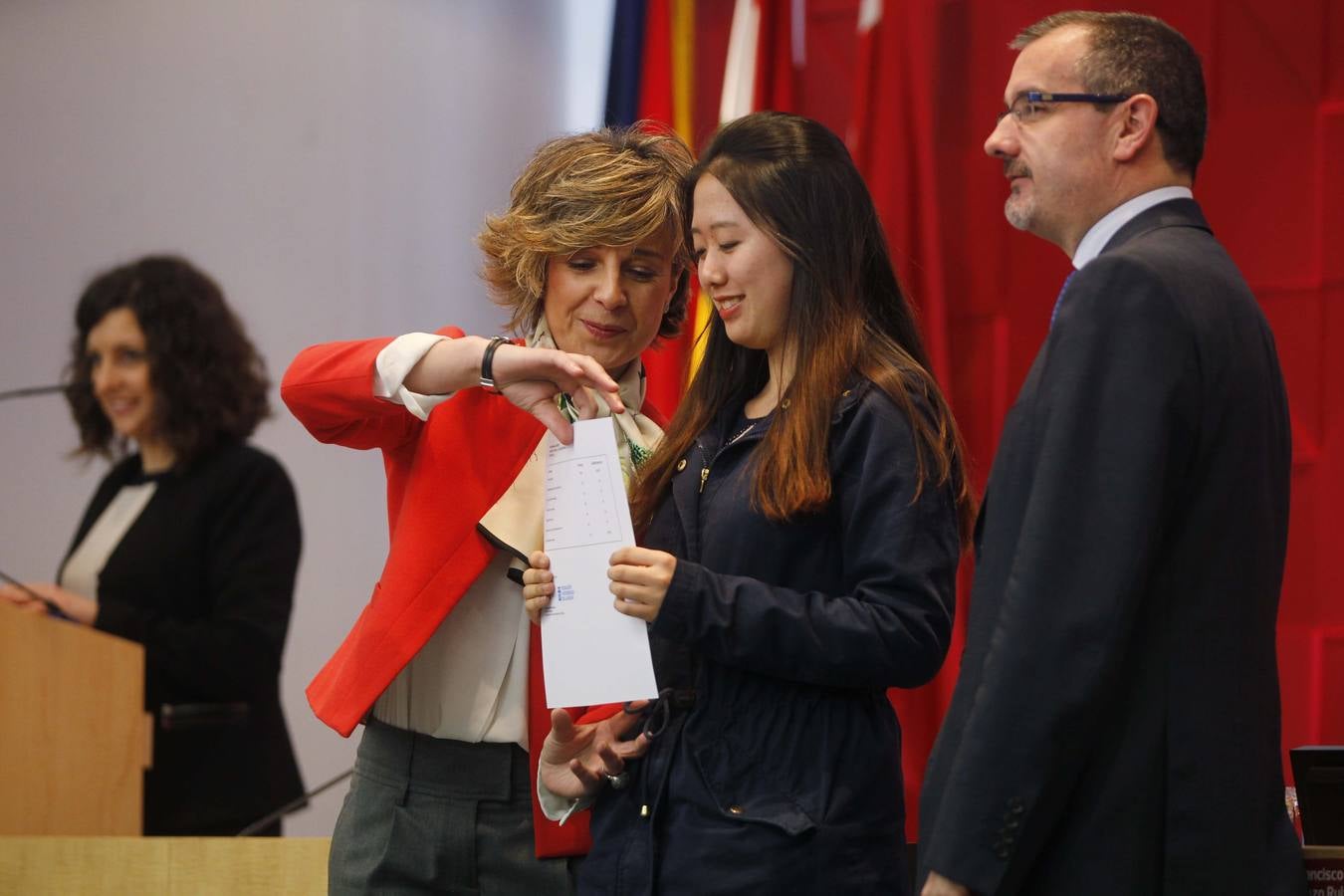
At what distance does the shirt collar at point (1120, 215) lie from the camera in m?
1.56

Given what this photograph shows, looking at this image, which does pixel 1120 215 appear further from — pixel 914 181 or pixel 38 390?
pixel 38 390

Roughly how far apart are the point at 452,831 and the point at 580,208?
0.86m

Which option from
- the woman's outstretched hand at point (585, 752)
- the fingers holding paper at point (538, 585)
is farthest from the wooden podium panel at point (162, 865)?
the fingers holding paper at point (538, 585)

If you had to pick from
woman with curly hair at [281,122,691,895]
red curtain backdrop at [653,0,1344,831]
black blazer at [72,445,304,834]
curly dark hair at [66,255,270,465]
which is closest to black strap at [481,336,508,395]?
woman with curly hair at [281,122,691,895]

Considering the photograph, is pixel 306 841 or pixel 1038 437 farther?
pixel 306 841

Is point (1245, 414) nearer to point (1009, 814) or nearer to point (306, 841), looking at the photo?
point (1009, 814)

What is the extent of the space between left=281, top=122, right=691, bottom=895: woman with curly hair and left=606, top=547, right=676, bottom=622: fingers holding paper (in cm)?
21

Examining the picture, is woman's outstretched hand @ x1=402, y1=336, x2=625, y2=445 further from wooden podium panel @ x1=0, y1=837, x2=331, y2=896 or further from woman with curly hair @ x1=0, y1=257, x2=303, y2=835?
woman with curly hair @ x1=0, y1=257, x2=303, y2=835

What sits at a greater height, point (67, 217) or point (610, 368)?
point (67, 217)

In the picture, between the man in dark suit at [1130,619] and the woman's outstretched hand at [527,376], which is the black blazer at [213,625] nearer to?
the woman's outstretched hand at [527,376]

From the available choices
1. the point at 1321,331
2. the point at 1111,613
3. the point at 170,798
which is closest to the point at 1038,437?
the point at 1111,613

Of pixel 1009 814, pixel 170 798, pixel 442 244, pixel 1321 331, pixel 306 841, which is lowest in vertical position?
pixel 170 798

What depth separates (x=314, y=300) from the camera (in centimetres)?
444

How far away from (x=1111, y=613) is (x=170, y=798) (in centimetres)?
303
